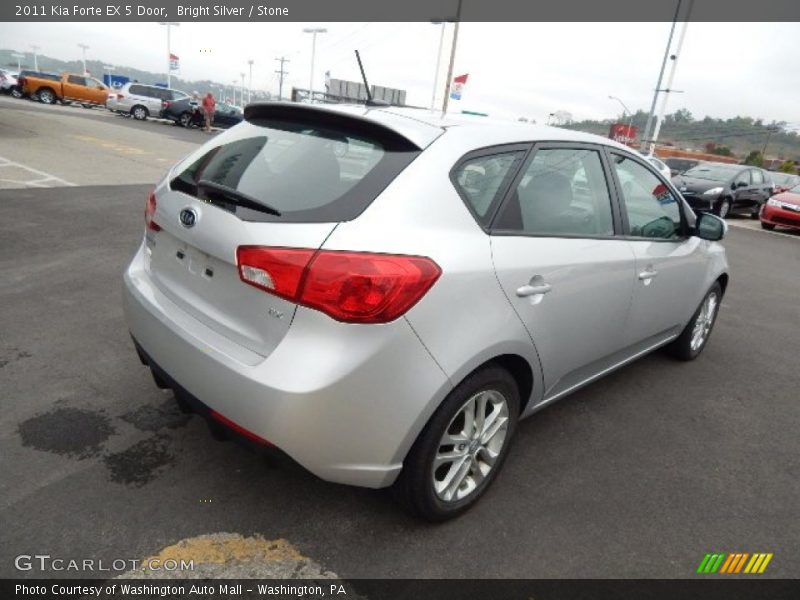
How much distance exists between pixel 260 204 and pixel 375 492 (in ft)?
4.48

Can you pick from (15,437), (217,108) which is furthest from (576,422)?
(217,108)

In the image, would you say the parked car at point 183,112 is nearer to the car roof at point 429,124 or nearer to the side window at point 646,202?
the side window at point 646,202

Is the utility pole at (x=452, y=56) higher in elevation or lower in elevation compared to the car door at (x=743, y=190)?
higher

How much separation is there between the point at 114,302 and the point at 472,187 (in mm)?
3284

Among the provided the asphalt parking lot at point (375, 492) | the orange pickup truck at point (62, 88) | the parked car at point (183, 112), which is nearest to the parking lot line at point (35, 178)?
the asphalt parking lot at point (375, 492)

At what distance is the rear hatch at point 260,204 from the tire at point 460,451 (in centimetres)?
70

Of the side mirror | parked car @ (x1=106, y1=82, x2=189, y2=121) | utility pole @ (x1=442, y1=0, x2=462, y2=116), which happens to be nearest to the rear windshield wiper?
the side mirror

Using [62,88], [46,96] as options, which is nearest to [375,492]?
[62,88]

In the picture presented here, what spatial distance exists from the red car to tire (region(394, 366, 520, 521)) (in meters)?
14.8

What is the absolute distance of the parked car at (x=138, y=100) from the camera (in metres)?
27.4

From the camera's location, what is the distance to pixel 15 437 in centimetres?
267

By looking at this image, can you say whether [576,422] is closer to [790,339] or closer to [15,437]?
[15,437]

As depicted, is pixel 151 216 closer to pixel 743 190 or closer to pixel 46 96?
pixel 743 190

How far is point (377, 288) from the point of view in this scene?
1.87 meters
